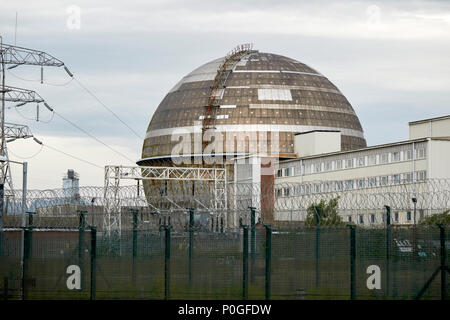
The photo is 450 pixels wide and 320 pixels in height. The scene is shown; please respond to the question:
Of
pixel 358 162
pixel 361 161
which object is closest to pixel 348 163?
pixel 358 162

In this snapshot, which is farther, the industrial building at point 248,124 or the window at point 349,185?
the industrial building at point 248,124

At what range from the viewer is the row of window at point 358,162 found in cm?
8443

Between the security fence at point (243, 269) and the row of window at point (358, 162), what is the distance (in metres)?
55.4

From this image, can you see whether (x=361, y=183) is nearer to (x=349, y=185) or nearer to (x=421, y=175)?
(x=349, y=185)

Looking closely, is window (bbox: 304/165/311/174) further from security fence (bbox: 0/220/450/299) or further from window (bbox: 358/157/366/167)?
security fence (bbox: 0/220/450/299)

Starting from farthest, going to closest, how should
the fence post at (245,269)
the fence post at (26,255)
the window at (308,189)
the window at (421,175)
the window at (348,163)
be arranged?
1. the window at (308,189)
2. the window at (348,163)
3. the window at (421,175)
4. the fence post at (26,255)
5. the fence post at (245,269)

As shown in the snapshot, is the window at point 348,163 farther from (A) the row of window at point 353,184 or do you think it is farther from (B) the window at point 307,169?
(B) the window at point 307,169

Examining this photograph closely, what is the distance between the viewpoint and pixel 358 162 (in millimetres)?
92875

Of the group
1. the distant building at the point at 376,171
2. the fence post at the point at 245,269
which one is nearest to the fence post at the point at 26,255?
the fence post at the point at 245,269

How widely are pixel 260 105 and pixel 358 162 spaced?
39771 millimetres

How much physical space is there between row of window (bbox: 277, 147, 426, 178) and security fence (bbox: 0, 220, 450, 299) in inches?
2180
